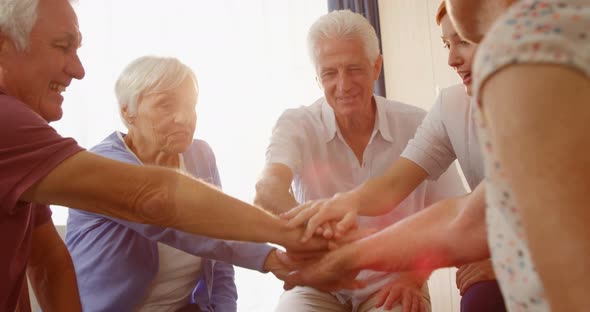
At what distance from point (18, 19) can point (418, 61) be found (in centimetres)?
271

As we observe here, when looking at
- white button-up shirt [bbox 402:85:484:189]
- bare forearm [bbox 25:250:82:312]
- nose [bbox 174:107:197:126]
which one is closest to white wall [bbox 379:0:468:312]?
white button-up shirt [bbox 402:85:484:189]

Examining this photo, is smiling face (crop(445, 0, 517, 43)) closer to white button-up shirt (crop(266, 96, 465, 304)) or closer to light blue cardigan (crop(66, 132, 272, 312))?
light blue cardigan (crop(66, 132, 272, 312))

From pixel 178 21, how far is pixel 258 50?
19.9 inches

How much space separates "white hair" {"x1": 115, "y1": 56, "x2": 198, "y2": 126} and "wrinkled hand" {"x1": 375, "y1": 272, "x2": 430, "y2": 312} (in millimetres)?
961

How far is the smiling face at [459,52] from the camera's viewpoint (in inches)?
65.1

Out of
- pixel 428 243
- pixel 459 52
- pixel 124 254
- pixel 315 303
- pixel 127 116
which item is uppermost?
pixel 459 52

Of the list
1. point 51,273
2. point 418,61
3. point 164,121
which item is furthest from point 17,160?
point 418,61

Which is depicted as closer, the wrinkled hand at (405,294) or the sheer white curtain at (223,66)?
the wrinkled hand at (405,294)

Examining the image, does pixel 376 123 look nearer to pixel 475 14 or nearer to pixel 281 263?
pixel 281 263

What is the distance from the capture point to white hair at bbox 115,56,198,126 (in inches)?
72.5

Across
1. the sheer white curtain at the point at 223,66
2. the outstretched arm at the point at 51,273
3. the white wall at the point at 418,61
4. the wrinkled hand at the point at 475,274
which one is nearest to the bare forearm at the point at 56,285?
the outstretched arm at the point at 51,273

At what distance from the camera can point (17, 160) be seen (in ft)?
3.51

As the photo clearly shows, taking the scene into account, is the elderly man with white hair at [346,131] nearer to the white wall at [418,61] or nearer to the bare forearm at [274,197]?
the bare forearm at [274,197]

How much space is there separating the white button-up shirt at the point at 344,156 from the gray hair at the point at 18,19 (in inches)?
35.7
